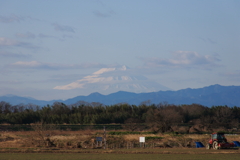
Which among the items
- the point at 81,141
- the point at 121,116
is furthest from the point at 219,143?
the point at 121,116

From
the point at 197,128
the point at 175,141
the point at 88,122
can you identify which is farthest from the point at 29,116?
the point at 175,141

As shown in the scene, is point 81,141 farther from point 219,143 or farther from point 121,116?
Result: point 121,116

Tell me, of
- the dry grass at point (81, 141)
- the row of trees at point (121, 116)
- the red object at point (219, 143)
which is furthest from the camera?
the row of trees at point (121, 116)

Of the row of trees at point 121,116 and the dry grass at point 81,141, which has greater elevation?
the row of trees at point 121,116

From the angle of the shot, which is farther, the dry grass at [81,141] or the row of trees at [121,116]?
the row of trees at [121,116]

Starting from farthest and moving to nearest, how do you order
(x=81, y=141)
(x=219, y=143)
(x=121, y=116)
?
(x=121, y=116) < (x=81, y=141) < (x=219, y=143)

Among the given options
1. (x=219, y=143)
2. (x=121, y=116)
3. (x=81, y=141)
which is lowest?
(x=81, y=141)

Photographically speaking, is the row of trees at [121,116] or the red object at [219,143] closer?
the red object at [219,143]

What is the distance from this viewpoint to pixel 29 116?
309ft

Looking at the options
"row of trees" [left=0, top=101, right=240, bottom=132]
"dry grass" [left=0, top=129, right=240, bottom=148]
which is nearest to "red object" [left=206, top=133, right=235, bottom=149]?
"dry grass" [left=0, top=129, right=240, bottom=148]

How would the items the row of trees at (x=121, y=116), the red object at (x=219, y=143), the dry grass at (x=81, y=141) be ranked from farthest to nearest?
the row of trees at (x=121, y=116) → the dry grass at (x=81, y=141) → the red object at (x=219, y=143)

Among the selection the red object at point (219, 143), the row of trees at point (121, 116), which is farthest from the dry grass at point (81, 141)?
the row of trees at point (121, 116)

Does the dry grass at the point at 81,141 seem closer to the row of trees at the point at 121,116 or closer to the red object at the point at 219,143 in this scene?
the red object at the point at 219,143

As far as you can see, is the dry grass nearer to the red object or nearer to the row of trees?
the red object
